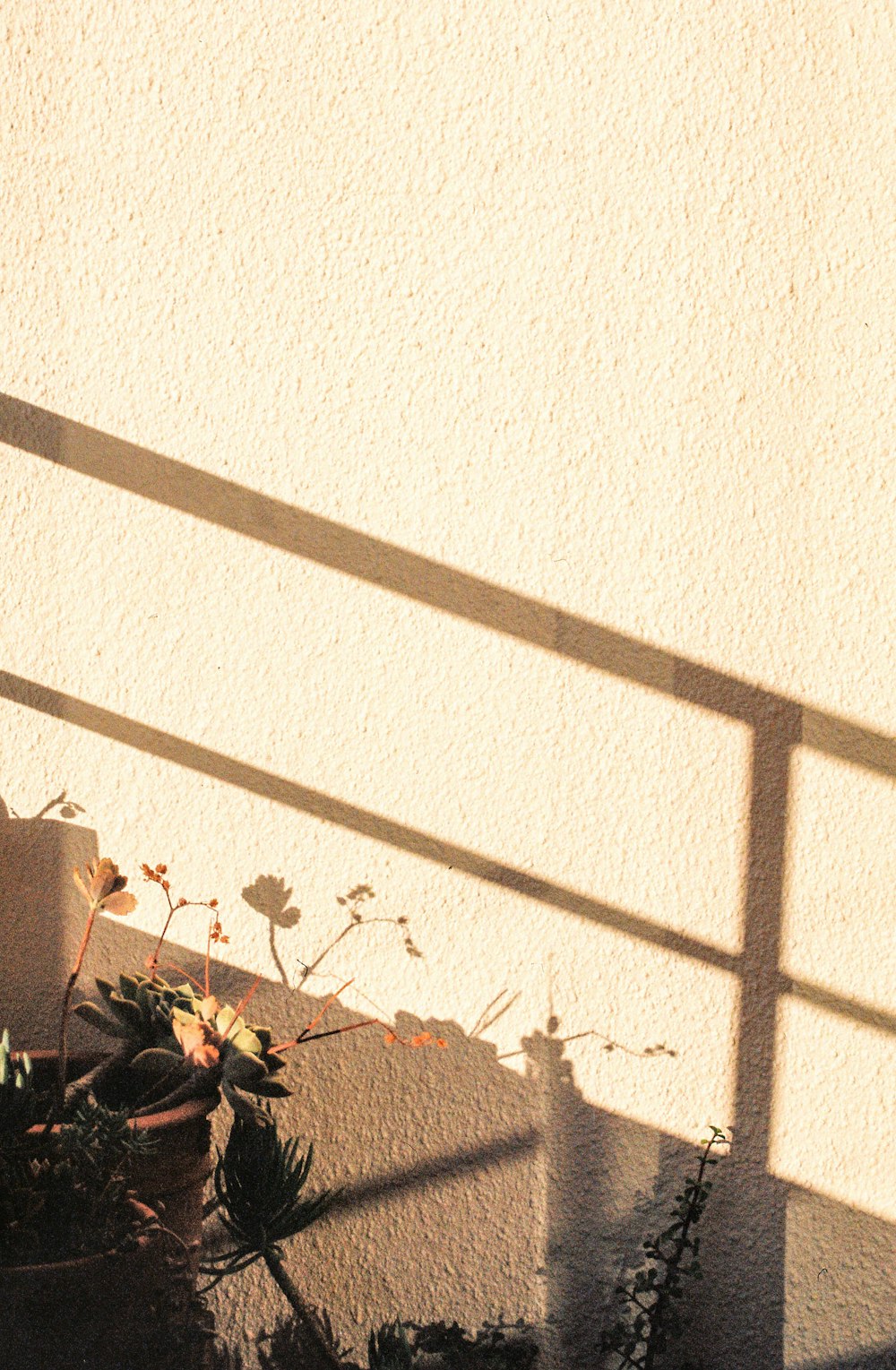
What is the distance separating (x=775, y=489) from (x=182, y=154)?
43.4 inches

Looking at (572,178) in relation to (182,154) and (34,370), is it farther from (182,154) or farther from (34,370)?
(34,370)

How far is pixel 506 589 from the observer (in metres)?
1.82

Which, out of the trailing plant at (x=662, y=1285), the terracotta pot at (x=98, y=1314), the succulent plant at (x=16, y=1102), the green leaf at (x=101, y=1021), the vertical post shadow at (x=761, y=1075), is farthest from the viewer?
the vertical post shadow at (x=761, y=1075)

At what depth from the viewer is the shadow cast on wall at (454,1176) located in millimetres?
1794

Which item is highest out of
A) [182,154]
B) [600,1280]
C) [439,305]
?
[182,154]

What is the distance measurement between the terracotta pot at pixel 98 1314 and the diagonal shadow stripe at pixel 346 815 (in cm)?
68

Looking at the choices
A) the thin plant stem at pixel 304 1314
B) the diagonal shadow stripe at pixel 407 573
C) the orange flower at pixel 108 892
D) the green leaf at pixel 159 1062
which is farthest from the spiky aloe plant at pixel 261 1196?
the diagonal shadow stripe at pixel 407 573

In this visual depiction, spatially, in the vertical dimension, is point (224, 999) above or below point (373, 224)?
below

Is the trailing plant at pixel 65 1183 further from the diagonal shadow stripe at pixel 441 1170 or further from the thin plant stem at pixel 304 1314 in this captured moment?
the diagonal shadow stripe at pixel 441 1170

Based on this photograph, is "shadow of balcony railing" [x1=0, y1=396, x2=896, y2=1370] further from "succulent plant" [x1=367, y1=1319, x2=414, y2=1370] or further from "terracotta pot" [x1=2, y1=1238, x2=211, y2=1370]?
"terracotta pot" [x1=2, y1=1238, x2=211, y2=1370]

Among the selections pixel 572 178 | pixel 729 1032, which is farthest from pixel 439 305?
pixel 729 1032

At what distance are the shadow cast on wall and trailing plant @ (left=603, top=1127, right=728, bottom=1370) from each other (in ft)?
0.10

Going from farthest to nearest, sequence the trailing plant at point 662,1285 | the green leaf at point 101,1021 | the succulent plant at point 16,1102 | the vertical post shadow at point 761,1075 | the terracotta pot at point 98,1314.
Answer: the vertical post shadow at point 761,1075, the trailing plant at point 662,1285, the green leaf at point 101,1021, the succulent plant at point 16,1102, the terracotta pot at point 98,1314

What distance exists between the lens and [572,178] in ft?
5.88
